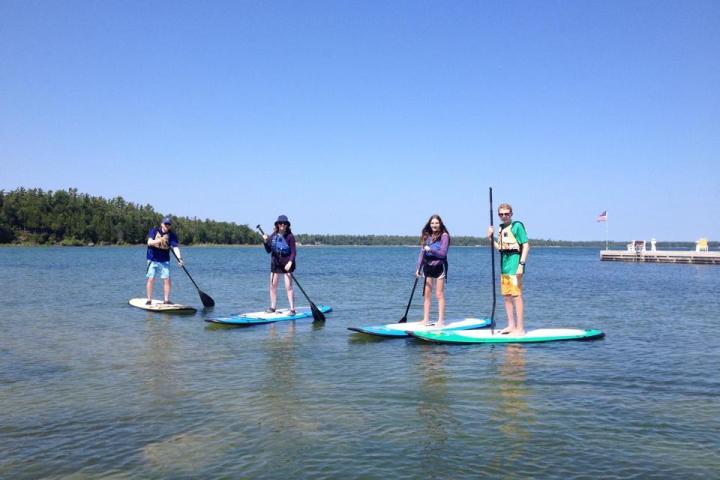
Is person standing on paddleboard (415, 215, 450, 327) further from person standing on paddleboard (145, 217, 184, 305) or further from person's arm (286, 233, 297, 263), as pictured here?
person standing on paddleboard (145, 217, 184, 305)

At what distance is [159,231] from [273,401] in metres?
10.5

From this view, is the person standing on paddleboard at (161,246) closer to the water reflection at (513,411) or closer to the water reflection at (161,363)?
the water reflection at (161,363)

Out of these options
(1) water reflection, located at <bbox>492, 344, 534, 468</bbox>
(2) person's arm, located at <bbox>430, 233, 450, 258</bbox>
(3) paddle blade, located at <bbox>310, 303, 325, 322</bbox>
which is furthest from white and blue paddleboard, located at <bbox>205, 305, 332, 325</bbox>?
(1) water reflection, located at <bbox>492, 344, 534, 468</bbox>

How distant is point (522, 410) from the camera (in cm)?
767

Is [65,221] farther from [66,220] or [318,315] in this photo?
[318,315]

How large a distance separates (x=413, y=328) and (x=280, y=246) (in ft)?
14.2

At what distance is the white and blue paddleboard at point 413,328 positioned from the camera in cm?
1312

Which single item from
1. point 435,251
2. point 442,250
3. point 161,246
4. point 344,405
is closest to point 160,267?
point 161,246

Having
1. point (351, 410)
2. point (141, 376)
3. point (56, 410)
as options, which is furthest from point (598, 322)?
point (56, 410)

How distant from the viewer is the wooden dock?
66.6m

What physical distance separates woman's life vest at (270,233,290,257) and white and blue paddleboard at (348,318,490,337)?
3.35 m

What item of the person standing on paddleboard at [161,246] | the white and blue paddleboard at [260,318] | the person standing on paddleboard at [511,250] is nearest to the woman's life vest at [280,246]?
the white and blue paddleboard at [260,318]

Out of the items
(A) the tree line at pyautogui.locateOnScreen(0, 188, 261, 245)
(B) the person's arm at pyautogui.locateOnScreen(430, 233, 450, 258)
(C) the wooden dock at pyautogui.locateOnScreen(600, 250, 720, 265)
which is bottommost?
(C) the wooden dock at pyautogui.locateOnScreen(600, 250, 720, 265)

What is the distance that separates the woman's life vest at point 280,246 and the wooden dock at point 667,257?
6571 cm
